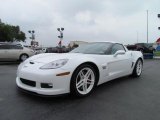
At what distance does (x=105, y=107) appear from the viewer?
3654 millimetres

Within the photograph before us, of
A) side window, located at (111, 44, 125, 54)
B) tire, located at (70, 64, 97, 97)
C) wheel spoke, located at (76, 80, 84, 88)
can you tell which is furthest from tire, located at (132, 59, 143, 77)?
wheel spoke, located at (76, 80, 84, 88)

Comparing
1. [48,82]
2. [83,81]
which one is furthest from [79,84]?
[48,82]

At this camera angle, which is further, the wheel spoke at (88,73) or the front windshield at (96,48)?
the front windshield at (96,48)

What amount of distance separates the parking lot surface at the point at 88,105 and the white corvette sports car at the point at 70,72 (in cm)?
22

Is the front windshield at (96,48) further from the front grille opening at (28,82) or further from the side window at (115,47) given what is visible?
the front grille opening at (28,82)

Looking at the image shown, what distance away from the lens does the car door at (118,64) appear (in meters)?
5.07

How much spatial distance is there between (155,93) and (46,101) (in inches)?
95.9

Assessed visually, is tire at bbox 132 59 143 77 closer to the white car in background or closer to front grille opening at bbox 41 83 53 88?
front grille opening at bbox 41 83 53 88

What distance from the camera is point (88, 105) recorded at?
3.75m

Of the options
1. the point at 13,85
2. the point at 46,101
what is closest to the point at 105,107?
the point at 46,101

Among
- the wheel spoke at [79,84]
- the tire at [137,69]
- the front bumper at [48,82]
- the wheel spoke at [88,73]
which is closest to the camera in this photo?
the front bumper at [48,82]

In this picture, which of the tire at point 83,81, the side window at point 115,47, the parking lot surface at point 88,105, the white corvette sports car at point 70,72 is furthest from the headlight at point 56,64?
the side window at point 115,47

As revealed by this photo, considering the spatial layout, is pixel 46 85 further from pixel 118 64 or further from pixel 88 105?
pixel 118 64

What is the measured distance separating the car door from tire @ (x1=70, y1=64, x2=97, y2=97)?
25.5 inches
